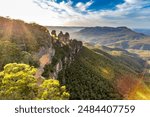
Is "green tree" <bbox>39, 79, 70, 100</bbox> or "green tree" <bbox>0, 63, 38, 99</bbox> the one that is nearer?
"green tree" <bbox>0, 63, 38, 99</bbox>

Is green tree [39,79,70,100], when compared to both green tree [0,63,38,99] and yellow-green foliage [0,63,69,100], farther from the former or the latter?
green tree [0,63,38,99]

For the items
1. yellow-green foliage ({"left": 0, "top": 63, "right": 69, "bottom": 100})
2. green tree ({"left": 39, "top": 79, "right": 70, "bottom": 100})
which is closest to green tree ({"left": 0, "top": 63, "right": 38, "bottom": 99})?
yellow-green foliage ({"left": 0, "top": 63, "right": 69, "bottom": 100})

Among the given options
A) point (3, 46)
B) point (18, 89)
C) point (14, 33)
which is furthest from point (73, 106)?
point (14, 33)

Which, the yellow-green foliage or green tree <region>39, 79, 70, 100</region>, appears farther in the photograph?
green tree <region>39, 79, 70, 100</region>

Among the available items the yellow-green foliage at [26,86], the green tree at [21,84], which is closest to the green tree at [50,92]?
the yellow-green foliage at [26,86]

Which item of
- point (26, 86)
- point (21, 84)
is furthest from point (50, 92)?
point (21, 84)

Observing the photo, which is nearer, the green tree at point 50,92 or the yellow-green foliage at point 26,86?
the yellow-green foliage at point 26,86

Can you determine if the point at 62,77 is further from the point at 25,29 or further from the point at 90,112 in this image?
the point at 90,112

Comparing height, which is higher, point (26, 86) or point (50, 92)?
point (26, 86)

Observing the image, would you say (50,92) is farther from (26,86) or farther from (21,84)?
(21,84)

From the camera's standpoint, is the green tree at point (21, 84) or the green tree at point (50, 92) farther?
the green tree at point (50, 92)

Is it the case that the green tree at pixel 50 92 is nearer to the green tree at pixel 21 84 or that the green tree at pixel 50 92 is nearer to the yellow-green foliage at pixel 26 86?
the yellow-green foliage at pixel 26 86
